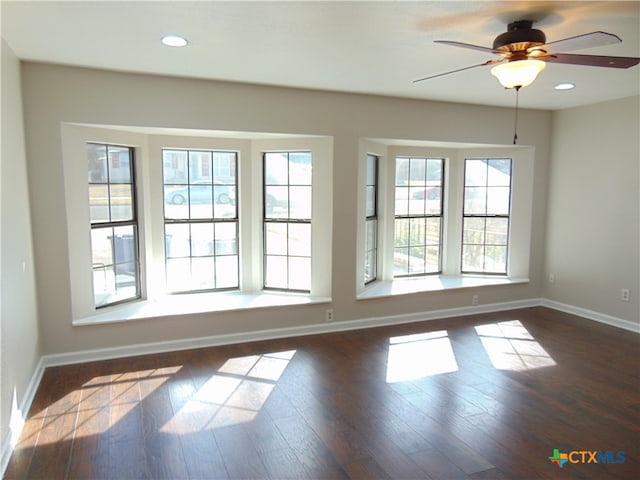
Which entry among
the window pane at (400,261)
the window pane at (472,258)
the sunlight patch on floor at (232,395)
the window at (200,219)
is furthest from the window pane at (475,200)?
the sunlight patch on floor at (232,395)

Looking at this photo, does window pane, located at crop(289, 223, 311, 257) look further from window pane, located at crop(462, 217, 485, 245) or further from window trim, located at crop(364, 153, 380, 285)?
window pane, located at crop(462, 217, 485, 245)

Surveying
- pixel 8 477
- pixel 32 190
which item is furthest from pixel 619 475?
pixel 32 190

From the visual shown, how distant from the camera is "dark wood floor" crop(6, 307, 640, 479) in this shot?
257cm

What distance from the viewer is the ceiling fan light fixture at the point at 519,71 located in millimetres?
2596

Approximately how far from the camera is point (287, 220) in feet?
16.5

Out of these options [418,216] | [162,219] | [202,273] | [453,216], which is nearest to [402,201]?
[418,216]

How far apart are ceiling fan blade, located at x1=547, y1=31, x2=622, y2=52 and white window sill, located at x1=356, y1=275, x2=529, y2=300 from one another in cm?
319

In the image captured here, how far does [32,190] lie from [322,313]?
2.85 m

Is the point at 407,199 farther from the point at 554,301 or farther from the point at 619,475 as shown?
the point at 619,475

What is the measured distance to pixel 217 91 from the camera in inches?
164

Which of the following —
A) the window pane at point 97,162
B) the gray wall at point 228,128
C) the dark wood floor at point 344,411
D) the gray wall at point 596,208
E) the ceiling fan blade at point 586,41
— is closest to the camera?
the ceiling fan blade at point 586,41

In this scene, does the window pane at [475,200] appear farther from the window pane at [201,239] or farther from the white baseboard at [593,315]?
the window pane at [201,239]

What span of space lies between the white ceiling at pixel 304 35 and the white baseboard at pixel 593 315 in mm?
2540

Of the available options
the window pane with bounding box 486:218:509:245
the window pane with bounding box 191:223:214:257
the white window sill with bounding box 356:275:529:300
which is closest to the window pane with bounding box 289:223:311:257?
the white window sill with bounding box 356:275:529:300
